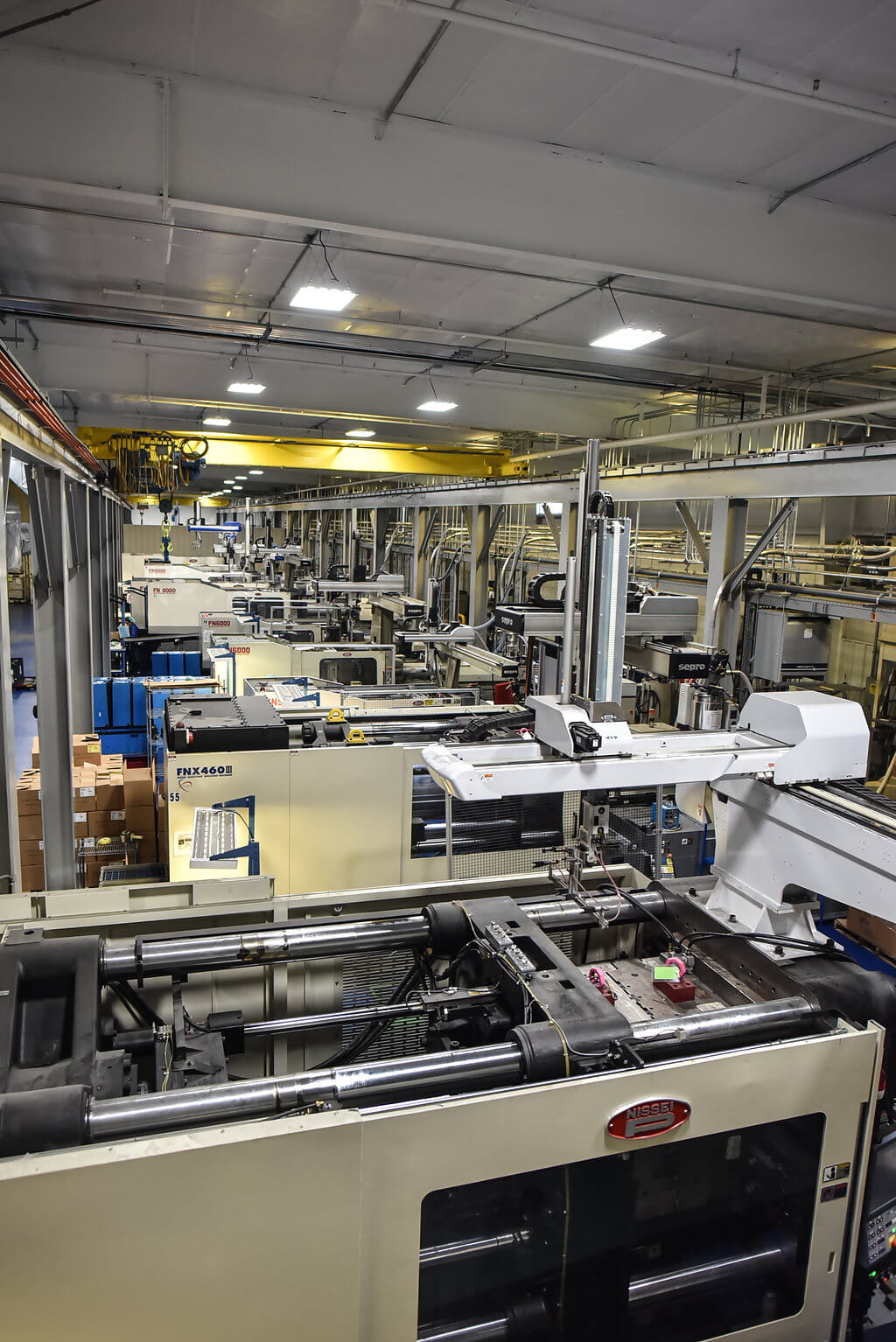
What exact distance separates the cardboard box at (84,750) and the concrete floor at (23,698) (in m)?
0.37

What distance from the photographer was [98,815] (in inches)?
193

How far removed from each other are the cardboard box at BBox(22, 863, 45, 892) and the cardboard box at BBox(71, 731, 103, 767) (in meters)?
0.84

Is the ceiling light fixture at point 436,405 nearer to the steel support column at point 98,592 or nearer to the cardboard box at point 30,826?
the steel support column at point 98,592

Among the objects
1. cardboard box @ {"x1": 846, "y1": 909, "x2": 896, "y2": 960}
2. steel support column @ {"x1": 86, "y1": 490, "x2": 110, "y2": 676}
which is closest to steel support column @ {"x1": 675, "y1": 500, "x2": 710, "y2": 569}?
cardboard box @ {"x1": 846, "y1": 909, "x2": 896, "y2": 960}

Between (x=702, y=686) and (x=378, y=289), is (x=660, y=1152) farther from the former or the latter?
(x=378, y=289)

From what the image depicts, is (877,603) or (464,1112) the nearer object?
(464,1112)

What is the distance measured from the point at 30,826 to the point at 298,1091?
3744 mm

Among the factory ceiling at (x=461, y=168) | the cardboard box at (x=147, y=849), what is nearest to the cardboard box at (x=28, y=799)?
the cardboard box at (x=147, y=849)

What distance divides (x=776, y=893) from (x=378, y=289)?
186 inches

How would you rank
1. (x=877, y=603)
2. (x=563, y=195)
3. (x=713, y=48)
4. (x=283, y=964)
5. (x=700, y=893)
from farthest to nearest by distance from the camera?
(x=877, y=603), (x=563, y=195), (x=713, y=48), (x=700, y=893), (x=283, y=964)

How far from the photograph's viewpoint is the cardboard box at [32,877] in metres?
4.77

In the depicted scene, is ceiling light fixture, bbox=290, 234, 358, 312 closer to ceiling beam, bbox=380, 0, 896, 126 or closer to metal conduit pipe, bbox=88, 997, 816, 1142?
ceiling beam, bbox=380, 0, 896, 126

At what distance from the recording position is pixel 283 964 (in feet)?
7.36

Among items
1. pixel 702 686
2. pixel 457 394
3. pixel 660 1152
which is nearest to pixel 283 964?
pixel 660 1152
